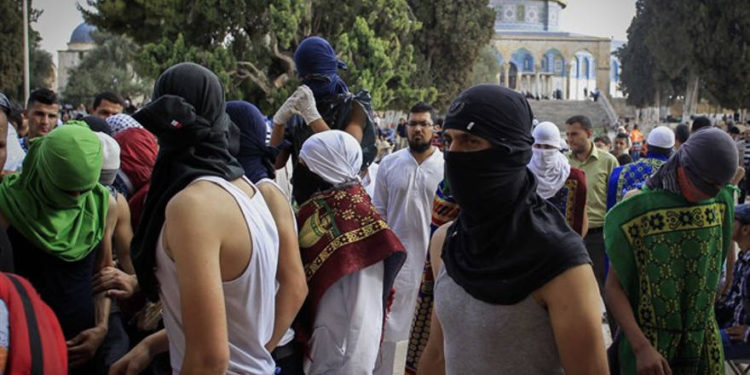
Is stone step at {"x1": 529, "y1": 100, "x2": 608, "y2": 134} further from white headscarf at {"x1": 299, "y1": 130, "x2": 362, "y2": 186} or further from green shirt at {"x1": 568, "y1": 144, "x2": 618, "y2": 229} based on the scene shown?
white headscarf at {"x1": 299, "y1": 130, "x2": 362, "y2": 186}

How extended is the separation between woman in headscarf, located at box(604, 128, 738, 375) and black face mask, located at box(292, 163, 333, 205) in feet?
4.13

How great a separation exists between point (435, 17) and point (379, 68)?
6.93 metres

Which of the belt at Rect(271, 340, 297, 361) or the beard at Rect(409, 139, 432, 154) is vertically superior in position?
the beard at Rect(409, 139, 432, 154)

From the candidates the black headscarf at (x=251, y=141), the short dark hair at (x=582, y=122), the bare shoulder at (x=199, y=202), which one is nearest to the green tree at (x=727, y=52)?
the short dark hair at (x=582, y=122)

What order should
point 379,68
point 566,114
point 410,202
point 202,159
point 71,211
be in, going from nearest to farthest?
point 202,159 → point 71,211 → point 410,202 → point 379,68 → point 566,114

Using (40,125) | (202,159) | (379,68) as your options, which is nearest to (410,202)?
(40,125)

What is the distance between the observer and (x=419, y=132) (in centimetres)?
551

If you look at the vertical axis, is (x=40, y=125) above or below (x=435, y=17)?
below

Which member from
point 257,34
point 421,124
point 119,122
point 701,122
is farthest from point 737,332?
point 257,34

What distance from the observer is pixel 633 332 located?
3006mm

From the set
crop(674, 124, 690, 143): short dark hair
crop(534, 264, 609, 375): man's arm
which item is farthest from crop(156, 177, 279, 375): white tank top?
crop(674, 124, 690, 143): short dark hair

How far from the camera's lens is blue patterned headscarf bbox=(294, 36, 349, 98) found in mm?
4414

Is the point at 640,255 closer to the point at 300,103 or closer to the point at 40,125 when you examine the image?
the point at 300,103

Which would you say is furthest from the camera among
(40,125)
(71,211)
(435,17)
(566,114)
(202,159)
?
(566,114)
